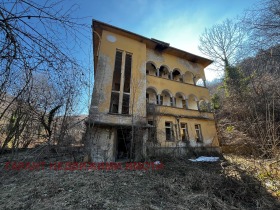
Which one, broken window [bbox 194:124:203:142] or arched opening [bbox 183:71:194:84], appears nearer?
broken window [bbox 194:124:203:142]

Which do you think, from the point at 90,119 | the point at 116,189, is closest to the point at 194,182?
the point at 116,189

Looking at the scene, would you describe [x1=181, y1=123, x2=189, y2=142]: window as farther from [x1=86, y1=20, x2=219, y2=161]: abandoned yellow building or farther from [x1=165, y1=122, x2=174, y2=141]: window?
[x1=165, y1=122, x2=174, y2=141]: window

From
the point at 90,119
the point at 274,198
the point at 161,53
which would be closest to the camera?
the point at 274,198

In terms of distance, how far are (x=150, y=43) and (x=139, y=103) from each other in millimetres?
7153

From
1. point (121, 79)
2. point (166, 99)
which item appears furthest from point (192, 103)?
point (121, 79)

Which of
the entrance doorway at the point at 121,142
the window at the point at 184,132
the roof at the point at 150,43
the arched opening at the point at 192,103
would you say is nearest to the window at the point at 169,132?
the window at the point at 184,132

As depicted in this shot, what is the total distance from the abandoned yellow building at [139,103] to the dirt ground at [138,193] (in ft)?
13.2

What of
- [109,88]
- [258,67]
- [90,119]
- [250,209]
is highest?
[109,88]

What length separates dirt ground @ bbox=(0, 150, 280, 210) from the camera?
3723 mm

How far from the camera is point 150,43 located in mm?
14305

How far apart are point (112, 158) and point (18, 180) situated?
5047 millimetres

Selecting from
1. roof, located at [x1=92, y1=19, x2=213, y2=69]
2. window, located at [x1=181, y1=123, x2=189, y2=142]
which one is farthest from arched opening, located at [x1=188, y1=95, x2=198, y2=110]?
roof, located at [x1=92, y1=19, x2=213, y2=69]

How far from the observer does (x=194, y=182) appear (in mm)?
4957

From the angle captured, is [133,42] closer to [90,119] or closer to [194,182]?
[90,119]
